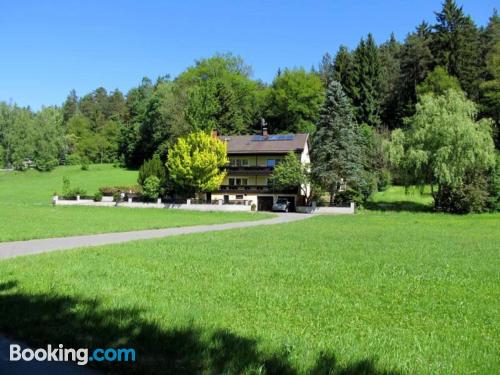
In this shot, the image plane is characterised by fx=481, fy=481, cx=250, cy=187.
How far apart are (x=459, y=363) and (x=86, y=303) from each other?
5.53 m

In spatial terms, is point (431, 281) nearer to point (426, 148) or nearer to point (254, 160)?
point (426, 148)

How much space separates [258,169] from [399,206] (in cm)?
1770

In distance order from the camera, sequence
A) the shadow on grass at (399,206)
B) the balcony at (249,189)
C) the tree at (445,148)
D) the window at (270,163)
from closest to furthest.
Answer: the tree at (445,148) → the shadow on grass at (399,206) → the balcony at (249,189) → the window at (270,163)

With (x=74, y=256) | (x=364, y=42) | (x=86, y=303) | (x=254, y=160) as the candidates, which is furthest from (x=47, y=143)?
(x=86, y=303)

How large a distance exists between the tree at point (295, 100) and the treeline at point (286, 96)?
18 centimetres

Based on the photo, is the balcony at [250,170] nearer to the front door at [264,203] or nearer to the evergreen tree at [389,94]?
the front door at [264,203]

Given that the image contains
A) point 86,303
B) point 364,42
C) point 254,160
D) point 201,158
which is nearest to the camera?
point 86,303

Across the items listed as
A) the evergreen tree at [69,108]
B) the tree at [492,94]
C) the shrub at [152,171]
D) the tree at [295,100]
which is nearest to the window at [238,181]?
the shrub at [152,171]

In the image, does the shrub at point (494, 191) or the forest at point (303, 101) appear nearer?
the shrub at point (494, 191)

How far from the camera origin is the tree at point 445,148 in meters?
45.8

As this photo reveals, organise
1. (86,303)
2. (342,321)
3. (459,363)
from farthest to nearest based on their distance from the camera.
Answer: (86,303) → (342,321) → (459,363)

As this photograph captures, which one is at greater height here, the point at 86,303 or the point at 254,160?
the point at 254,160

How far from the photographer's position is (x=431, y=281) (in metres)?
10.8

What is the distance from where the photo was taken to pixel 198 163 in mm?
54344
